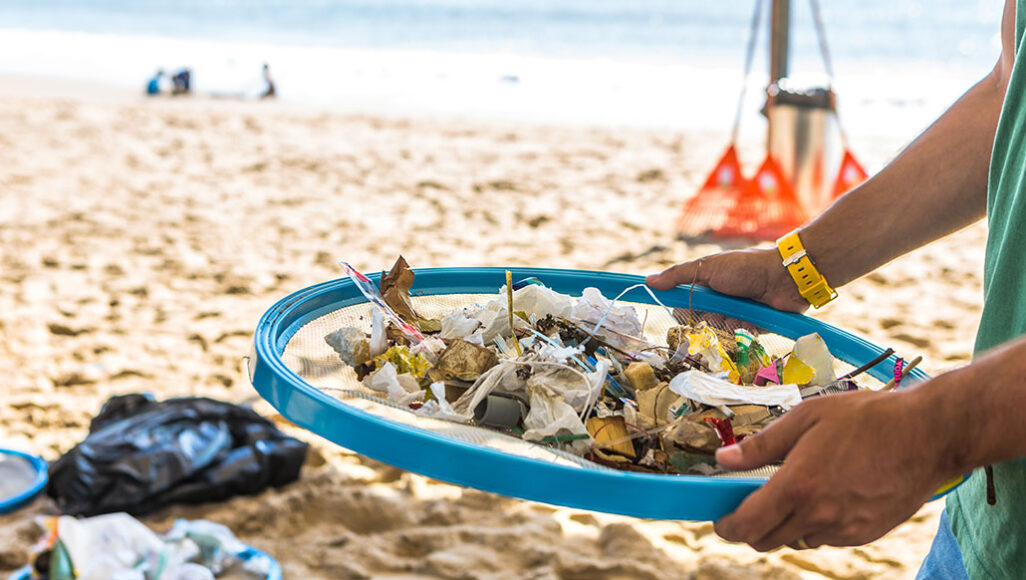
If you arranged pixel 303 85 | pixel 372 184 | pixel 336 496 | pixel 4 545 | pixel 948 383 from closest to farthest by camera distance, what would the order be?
pixel 948 383, pixel 4 545, pixel 336 496, pixel 372 184, pixel 303 85

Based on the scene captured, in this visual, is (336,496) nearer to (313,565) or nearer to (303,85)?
(313,565)

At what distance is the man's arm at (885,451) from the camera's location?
2.08 feet

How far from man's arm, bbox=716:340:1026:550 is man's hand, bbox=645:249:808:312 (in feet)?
1.52

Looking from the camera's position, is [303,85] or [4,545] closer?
[4,545]

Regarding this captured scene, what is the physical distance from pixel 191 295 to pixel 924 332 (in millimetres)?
2361

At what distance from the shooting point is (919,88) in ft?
32.4

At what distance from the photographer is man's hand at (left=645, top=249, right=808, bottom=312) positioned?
1117mm

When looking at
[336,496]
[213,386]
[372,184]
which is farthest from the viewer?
[372,184]

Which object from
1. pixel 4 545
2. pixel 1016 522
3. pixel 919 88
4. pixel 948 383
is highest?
pixel 919 88

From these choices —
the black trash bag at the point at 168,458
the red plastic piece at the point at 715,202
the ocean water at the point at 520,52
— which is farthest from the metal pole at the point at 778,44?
the black trash bag at the point at 168,458

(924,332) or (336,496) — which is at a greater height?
(924,332)

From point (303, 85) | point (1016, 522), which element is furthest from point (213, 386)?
point (303, 85)

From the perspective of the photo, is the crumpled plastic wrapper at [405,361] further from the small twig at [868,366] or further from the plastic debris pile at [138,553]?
the plastic debris pile at [138,553]

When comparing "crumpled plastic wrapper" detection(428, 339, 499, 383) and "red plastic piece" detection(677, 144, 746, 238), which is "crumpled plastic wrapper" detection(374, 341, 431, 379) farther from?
"red plastic piece" detection(677, 144, 746, 238)
